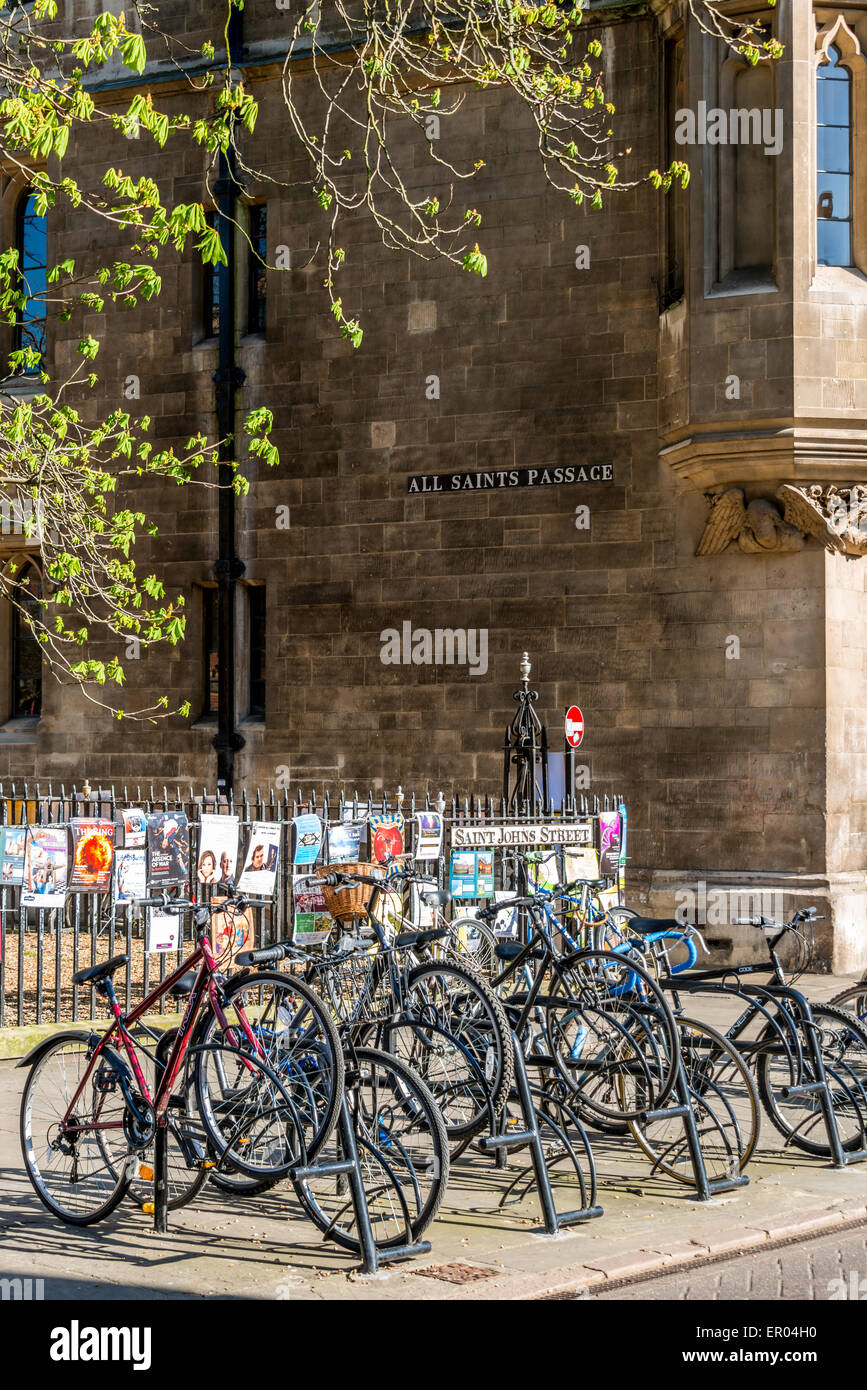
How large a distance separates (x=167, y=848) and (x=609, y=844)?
12.9 feet

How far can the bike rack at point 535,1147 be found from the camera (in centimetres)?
696

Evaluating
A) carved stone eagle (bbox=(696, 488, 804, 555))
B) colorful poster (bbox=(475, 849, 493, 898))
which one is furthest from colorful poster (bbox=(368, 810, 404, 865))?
carved stone eagle (bbox=(696, 488, 804, 555))

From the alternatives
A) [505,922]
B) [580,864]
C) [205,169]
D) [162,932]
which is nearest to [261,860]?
[162,932]

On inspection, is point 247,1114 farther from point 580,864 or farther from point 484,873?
point 580,864

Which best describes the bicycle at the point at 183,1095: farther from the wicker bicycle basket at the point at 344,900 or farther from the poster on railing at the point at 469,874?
the poster on railing at the point at 469,874

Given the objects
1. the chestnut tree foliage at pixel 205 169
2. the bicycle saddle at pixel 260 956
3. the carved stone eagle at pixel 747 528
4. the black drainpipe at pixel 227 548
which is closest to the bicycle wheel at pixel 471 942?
the bicycle saddle at pixel 260 956

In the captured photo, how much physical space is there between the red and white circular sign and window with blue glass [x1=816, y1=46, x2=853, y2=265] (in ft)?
15.9

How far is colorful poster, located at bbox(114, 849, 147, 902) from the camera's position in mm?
10945

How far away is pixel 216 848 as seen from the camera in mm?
11430

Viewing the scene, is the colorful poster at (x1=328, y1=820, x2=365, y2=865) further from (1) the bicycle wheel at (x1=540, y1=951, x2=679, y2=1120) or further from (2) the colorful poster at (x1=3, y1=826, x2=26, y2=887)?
(1) the bicycle wheel at (x1=540, y1=951, x2=679, y2=1120)

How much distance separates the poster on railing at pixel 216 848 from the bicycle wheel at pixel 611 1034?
368 centimetres
